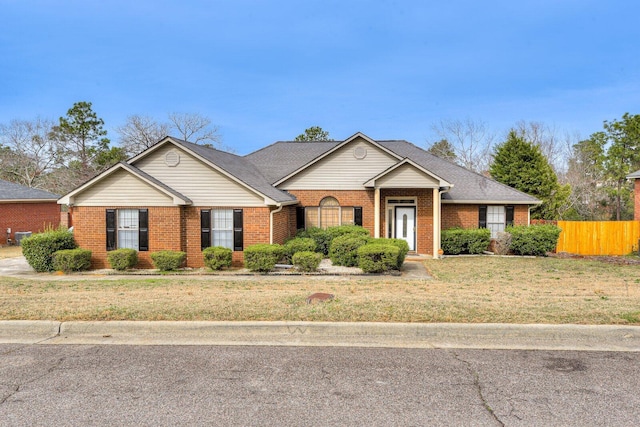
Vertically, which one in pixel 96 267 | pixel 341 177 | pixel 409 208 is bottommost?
pixel 96 267

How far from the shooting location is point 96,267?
1622cm

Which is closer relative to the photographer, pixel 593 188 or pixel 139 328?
pixel 139 328

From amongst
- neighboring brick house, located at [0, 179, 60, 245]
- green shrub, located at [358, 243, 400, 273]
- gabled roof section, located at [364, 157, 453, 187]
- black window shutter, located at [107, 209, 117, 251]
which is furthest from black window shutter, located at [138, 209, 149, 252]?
neighboring brick house, located at [0, 179, 60, 245]

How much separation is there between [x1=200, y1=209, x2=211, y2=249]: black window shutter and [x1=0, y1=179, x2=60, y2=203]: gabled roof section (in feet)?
57.5

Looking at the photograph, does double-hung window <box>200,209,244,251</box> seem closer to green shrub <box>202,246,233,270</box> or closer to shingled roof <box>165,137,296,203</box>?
green shrub <box>202,246,233,270</box>

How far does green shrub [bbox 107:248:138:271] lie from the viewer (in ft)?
50.8

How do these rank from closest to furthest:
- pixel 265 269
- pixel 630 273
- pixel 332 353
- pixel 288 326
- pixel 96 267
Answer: pixel 332 353 → pixel 288 326 → pixel 630 273 → pixel 265 269 → pixel 96 267

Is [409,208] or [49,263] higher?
[409,208]

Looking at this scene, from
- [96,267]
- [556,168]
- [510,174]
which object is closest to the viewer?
[96,267]

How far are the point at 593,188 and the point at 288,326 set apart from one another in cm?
4083

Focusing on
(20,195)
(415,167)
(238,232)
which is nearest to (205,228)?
(238,232)

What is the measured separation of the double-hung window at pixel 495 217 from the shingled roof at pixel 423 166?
1.58ft

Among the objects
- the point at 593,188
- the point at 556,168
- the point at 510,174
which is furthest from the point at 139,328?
the point at 556,168

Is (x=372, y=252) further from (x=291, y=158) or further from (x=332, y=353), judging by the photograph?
(x=291, y=158)
